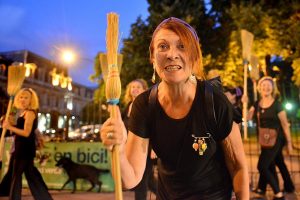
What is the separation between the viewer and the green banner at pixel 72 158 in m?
7.25

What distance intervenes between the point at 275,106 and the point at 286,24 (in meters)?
11.3

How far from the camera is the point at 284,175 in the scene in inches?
241

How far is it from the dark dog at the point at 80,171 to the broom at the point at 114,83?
5.90 meters

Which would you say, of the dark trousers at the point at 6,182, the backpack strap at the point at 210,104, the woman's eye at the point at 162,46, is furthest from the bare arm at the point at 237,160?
the dark trousers at the point at 6,182

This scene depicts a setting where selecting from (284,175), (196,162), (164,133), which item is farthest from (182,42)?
(284,175)

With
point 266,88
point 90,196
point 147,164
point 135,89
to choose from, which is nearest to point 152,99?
point 147,164

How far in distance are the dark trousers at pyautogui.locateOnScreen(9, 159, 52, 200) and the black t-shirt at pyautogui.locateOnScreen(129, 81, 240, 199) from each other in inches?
144

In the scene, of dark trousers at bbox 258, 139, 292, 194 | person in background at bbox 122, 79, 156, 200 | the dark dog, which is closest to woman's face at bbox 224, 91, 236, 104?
dark trousers at bbox 258, 139, 292, 194

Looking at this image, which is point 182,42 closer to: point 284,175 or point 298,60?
point 284,175

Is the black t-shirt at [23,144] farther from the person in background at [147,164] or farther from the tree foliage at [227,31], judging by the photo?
the tree foliage at [227,31]

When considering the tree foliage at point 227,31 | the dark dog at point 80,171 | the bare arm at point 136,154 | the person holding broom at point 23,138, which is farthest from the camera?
the tree foliage at point 227,31

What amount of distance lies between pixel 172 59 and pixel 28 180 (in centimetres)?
424

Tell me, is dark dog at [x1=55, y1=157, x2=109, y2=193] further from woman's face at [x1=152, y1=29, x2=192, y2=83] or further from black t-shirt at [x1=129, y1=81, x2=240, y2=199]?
woman's face at [x1=152, y1=29, x2=192, y2=83]

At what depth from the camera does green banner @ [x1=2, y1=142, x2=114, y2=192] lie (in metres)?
7.25
